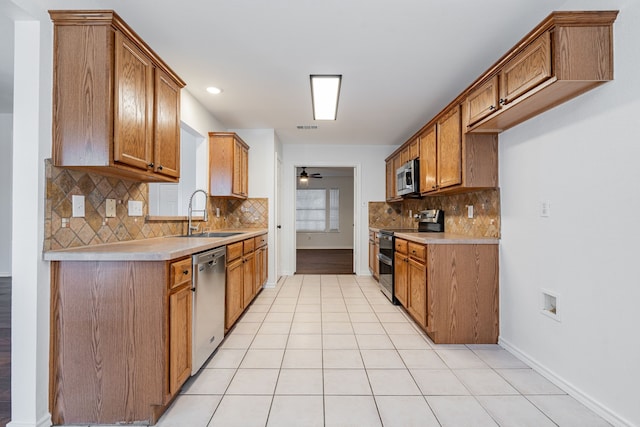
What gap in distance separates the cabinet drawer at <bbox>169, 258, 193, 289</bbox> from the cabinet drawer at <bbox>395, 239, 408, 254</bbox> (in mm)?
2203

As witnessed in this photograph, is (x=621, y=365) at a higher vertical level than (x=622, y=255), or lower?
lower

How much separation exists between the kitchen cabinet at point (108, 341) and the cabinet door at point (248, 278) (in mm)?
1606

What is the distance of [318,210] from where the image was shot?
1019 cm

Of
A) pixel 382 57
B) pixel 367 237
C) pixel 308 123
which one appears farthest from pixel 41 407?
pixel 367 237

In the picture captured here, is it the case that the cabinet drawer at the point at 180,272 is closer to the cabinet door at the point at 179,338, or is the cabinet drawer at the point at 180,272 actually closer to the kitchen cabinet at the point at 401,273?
the cabinet door at the point at 179,338

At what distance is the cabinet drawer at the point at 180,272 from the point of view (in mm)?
1748

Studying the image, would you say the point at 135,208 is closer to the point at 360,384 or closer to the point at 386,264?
the point at 360,384

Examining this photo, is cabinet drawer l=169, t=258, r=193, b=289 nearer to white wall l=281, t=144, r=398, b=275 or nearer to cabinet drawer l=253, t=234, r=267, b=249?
cabinet drawer l=253, t=234, r=267, b=249

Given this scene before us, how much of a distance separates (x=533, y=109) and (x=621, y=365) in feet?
5.10

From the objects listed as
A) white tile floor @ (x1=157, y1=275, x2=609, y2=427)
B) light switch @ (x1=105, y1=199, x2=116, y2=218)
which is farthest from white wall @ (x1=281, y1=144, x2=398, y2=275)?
light switch @ (x1=105, y1=199, x2=116, y2=218)

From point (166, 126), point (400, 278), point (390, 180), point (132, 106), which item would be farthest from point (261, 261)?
point (132, 106)

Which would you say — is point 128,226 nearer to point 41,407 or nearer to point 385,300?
point 41,407

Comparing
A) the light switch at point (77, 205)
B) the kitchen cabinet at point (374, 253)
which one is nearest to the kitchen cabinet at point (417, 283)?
the kitchen cabinet at point (374, 253)

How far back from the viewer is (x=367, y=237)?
18.8ft
